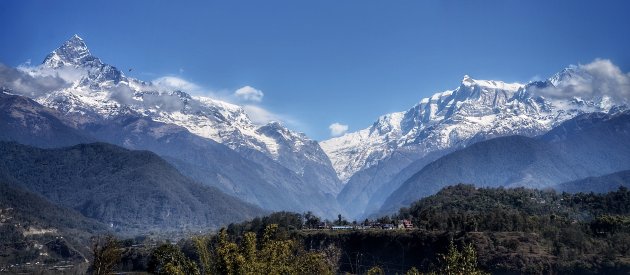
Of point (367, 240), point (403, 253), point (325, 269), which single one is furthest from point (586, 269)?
point (325, 269)

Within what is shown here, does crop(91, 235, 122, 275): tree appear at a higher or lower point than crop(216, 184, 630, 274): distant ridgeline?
lower

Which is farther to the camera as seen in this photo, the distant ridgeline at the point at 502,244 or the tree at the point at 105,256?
the distant ridgeline at the point at 502,244

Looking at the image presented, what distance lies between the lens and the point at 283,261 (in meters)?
39.8

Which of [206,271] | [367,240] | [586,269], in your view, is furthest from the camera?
[367,240]

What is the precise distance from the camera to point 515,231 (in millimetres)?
167750

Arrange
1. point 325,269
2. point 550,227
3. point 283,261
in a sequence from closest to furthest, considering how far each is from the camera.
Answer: point 283,261 < point 325,269 < point 550,227

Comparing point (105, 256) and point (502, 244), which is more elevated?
point (502, 244)

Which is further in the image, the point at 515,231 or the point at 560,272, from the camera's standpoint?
the point at 515,231

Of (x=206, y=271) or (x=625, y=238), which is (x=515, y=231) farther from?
(x=206, y=271)

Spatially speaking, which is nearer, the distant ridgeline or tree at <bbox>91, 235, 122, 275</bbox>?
tree at <bbox>91, 235, 122, 275</bbox>

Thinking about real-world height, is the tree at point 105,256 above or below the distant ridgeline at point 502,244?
below

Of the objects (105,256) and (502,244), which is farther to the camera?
(502,244)

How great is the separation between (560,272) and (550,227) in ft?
93.1

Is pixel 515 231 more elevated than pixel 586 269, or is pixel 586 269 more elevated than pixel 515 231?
pixel 515 231
